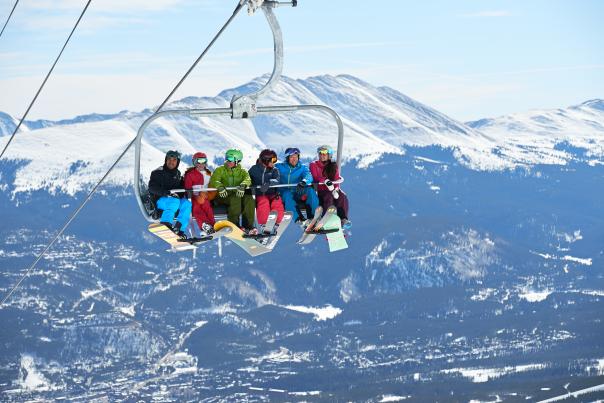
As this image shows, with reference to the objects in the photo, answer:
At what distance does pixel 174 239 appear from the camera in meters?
20.5

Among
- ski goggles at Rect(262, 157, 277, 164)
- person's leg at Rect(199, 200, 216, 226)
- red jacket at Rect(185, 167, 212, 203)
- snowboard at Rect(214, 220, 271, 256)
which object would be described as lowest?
snowboard at Rect(214, 220, 271, 256)

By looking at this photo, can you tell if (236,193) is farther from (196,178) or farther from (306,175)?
(306,175)

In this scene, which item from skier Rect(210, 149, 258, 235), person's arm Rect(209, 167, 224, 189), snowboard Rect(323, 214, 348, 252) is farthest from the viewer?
snowboard Rect(323, 214, 348, 252)

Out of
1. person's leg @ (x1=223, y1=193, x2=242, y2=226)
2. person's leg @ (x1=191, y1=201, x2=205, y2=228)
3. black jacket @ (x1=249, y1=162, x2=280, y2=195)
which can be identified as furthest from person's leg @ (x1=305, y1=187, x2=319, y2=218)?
person's leg @ (x1=191, y1=201, x2=205, y2=228)

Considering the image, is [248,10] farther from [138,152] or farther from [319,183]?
[319,183]

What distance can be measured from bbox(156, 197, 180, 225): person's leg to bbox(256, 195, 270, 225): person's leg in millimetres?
1472

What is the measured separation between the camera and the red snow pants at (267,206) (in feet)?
71.0

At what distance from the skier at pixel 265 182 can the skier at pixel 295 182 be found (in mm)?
347

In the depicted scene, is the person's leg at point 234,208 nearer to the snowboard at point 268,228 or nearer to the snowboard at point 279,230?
the snowboard at point 268,228

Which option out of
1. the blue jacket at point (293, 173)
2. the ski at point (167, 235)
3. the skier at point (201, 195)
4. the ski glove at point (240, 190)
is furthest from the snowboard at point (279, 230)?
the ski at point (167, 235)

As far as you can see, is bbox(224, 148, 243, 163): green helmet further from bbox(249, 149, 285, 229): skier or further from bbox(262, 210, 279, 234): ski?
bbox(262, 210, 279, 234): ski

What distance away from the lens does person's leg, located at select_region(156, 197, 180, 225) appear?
20828 mm

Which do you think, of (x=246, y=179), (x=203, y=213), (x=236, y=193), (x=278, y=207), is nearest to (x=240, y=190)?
(x=236, y=193)

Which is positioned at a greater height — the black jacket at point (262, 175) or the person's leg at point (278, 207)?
the black jacket at point (262, 175)
